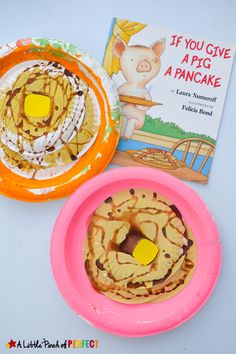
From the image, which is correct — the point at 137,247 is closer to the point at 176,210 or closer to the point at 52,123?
the point at 176,210

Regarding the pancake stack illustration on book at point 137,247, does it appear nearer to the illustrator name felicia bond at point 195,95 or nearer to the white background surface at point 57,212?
the white background surface at point 57,212

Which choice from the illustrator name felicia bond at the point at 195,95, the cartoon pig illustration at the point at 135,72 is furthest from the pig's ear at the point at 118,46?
the illustrator name felicia bond at the point at 195,95

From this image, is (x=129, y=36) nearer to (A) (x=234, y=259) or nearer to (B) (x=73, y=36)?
(B) (x=73, y=36)

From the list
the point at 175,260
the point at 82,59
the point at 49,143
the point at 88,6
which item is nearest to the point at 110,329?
the point at 175,260

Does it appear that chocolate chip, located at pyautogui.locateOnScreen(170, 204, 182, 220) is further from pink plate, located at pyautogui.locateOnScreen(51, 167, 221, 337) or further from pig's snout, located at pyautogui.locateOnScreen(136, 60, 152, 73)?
pig's snout, located at pyautogui.locateOnScreen(136, 60, 152, 73)

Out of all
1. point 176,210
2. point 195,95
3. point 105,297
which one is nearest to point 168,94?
point 195,95

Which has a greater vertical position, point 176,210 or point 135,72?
point 135,72

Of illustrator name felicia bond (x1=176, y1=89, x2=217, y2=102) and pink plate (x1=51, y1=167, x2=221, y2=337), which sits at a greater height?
illustrator name felicia bond (x1=176, y1=89, x2=217, y2=102)

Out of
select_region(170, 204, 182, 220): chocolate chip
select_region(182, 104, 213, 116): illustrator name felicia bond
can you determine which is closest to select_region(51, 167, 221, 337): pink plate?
select_region(170, 204, 182, 220): chocolate chip
